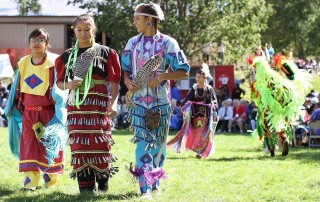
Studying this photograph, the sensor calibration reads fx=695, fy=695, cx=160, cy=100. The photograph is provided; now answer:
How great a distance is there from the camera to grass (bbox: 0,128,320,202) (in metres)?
6.05

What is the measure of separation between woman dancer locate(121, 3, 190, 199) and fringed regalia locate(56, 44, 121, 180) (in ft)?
0.74

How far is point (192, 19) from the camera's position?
920 inches

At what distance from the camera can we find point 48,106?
6.64m

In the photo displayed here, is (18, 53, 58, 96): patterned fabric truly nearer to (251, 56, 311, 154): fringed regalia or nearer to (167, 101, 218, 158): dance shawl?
(251, 56, 311, 154): fringed regalia

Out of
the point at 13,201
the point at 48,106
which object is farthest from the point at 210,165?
the point at 13,201

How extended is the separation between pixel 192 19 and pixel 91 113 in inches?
701

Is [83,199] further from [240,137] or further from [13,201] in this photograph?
[240,137]

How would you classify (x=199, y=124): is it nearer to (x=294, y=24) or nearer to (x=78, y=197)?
(x=78, y=197)

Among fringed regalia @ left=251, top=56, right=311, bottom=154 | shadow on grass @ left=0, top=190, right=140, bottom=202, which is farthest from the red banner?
shadow on grass @ left=0, top=190, right=140, bottom=202

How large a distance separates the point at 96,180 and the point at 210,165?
11.0 feet

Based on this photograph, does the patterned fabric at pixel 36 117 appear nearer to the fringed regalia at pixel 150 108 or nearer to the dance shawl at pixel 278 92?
the fringed regalia at pixel 150 108

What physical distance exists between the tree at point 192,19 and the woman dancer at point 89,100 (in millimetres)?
16477

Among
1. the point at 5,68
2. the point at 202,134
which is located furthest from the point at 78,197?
the point at 5,68

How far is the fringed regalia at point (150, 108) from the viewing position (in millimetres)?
5781
